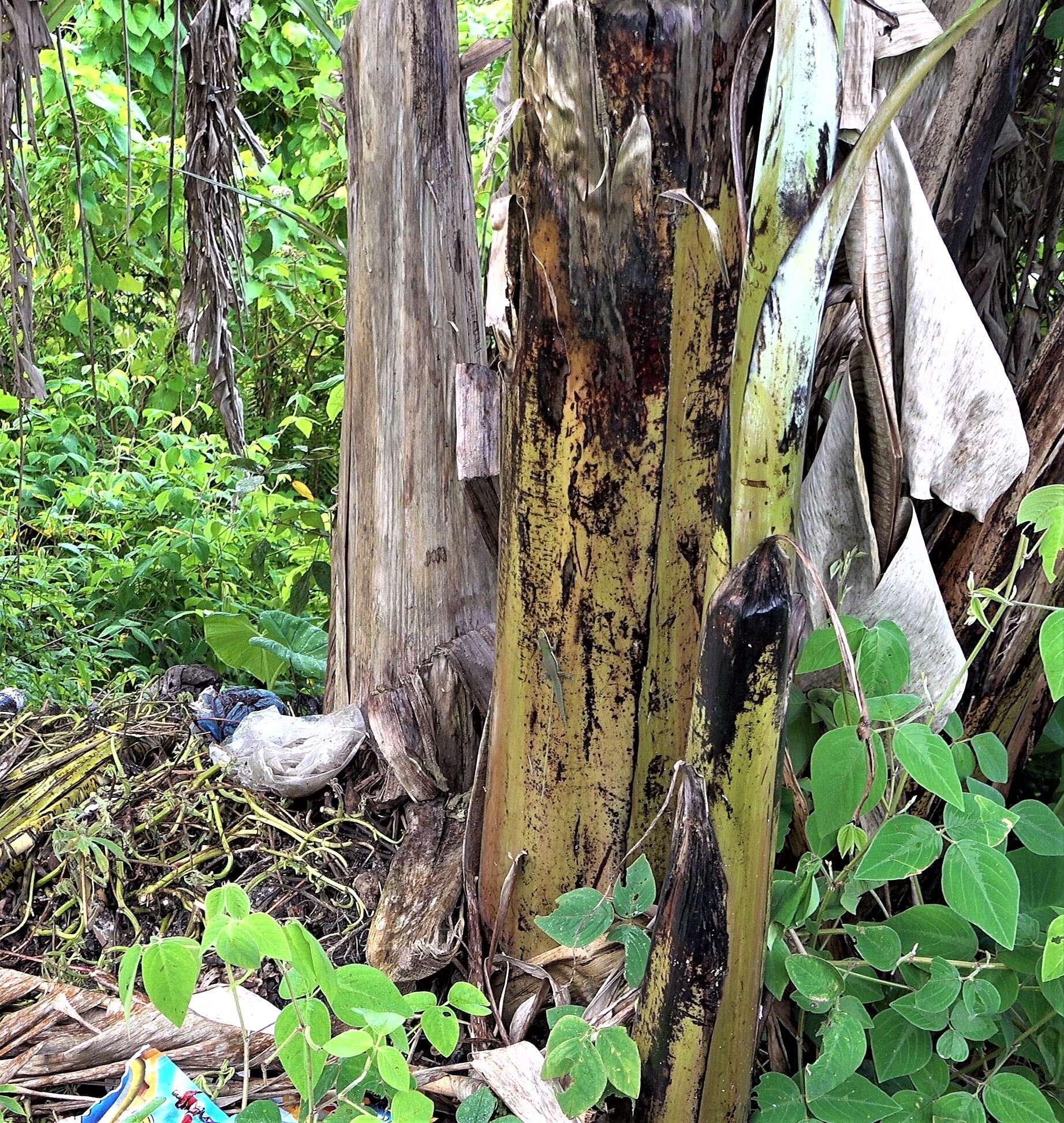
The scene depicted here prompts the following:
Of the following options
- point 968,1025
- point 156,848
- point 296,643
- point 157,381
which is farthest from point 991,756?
point 157,381

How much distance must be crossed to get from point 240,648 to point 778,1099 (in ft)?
3.91

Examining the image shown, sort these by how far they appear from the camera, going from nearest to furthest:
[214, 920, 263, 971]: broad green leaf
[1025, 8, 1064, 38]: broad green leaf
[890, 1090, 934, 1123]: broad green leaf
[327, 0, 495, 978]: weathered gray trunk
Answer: [214, 920, 263, 971]: broad green leaf, [890, 1090, 934, 1123]: broad green leaf, [1025, 8, 1064, 38]: broad green leaf, [327, 0, 495, 978]: weathered gray trunk

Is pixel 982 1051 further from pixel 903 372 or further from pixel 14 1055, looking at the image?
pixel 14 1055

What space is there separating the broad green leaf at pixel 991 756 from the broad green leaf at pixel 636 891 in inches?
13.3

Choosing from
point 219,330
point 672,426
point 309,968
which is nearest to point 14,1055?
point 309,968

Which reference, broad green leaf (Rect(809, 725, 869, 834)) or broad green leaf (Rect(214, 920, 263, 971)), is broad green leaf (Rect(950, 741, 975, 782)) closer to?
A: broad green leaf (Rect(809, 725, 869, 834))

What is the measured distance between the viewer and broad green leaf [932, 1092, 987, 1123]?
0.90 metres

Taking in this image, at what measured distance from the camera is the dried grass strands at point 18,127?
134 cm

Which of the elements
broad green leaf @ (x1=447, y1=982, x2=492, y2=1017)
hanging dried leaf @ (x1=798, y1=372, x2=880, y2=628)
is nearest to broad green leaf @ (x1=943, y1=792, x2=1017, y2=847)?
hanging dried leaf @ (x1=798, y1=372, x2=880, y2=628)

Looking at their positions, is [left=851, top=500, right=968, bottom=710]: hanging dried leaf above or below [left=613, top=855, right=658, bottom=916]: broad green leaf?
above

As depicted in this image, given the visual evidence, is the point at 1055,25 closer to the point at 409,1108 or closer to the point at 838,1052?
the point at 838,1052

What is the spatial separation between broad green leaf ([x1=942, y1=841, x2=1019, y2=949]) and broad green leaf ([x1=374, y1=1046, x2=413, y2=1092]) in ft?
1.50

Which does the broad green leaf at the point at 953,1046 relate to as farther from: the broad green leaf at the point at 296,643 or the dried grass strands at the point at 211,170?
the dried grass strands at the point at 211,170

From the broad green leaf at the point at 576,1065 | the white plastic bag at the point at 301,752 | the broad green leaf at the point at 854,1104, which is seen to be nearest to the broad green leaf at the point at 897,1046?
the broad green leaf at the point at 854,1104
